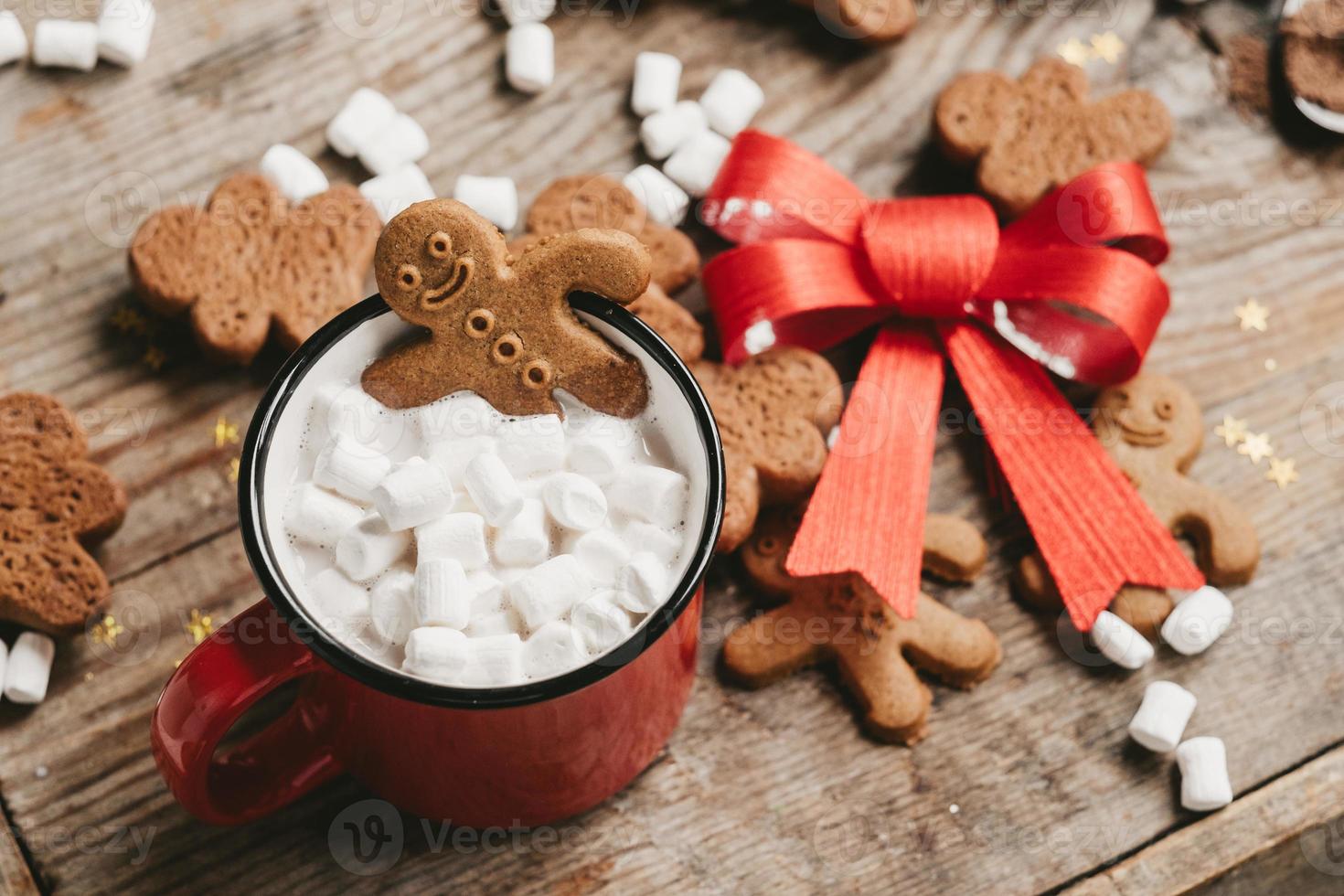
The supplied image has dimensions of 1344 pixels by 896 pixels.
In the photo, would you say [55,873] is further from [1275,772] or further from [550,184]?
[1275,772]

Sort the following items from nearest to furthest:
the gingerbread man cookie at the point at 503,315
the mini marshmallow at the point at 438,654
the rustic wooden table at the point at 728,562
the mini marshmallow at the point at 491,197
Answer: the mini marshmallow at the point at 438,654
the gingerbread man cookie at the point at 503,315
the rustic wooden table at the point at 728,562
the mini marshmallow at the point at 491,197

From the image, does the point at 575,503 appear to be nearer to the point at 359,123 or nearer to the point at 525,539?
the point at 525,539

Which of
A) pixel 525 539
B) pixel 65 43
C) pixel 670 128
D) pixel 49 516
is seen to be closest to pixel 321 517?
pixel 525 539

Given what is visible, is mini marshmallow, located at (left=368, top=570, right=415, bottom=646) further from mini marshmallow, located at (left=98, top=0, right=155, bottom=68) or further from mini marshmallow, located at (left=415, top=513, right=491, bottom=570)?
mini marshmallow, located at (left=98, top=0, right=155, bottom=68)

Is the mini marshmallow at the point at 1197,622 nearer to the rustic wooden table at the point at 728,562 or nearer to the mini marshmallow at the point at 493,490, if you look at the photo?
the rustic wooden table at the point at 728,562

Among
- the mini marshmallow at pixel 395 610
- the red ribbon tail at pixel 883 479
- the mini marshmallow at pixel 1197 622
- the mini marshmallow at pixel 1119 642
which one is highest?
the mini marshmallow at pixel 395 610

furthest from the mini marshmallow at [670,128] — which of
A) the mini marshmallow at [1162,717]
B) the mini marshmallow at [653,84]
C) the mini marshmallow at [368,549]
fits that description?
the mini marshmallow at [1162,717]
